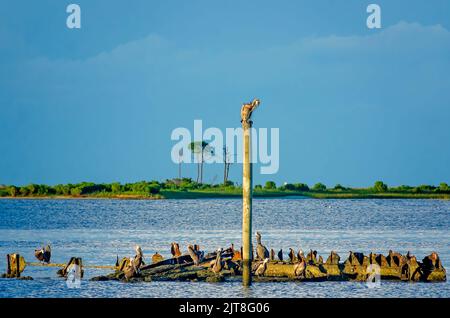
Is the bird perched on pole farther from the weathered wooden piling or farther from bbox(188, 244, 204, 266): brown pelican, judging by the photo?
bbox(188, 244, 204, 266): brown pelican

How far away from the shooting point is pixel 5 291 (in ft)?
104

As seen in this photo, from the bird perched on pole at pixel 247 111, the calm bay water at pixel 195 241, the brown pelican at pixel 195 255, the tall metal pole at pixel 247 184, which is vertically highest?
the bird perched on pole at pixel 247 111

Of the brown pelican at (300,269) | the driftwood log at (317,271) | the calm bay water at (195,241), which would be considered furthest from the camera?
the driftwood log at (317,271)

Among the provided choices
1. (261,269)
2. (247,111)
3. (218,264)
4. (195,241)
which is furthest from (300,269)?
(195,241)

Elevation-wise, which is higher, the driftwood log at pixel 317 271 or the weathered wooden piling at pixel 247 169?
the weathered wooden piling at pixel 247 169

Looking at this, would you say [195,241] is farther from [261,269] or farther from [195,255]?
[261,269]

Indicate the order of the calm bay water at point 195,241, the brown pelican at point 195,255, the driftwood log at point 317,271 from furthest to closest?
the brown pelican at point 195,255 → the driftwood log at point 317,271 → the calm bay water at point 195,241

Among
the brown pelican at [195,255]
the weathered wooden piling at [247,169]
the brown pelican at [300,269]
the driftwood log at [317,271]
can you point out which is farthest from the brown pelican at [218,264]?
the brown pelican at [300,269]

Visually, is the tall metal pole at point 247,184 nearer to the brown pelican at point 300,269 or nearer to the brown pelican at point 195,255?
the brown pelican at point 300,269

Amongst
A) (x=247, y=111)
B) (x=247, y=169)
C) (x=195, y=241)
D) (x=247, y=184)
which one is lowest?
(x=195, y=241)

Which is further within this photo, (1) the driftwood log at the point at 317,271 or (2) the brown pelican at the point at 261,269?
(1) the driftwood log at the point at 317,271

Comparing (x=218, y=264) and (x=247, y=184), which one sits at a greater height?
(x=247, y=184)

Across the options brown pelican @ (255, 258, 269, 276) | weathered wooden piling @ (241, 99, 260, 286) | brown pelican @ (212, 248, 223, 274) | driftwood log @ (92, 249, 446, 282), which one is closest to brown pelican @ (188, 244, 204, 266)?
driftwood log @ (92, 249, 446, 282)

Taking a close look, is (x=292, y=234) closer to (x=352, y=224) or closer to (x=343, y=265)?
(x=352, y=224)
